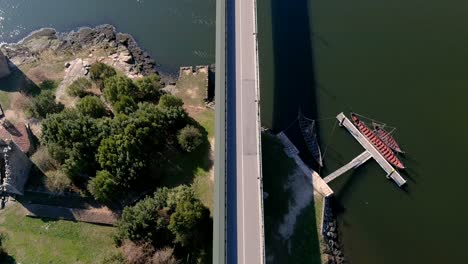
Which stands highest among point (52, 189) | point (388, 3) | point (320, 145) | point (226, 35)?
point (388, 3)

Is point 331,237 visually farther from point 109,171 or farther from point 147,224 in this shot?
point 109,171

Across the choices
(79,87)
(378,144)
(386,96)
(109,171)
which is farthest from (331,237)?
(79,87)

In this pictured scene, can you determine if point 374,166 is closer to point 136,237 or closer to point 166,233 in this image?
point 166,233

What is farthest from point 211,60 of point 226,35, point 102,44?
point 102,44

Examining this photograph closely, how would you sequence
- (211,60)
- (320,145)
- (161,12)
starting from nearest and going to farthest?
1. (320,145)
2. (211,60)
3. (161,12)

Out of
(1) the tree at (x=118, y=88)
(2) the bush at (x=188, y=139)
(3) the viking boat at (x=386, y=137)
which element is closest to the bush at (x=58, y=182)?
(1) the tree at (x=118, y=88)

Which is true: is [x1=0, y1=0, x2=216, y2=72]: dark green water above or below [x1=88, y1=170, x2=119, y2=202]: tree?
above

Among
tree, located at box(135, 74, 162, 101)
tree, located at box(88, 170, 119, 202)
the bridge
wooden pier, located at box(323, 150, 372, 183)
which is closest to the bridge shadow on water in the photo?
wooden pier, located at box(323, 150, 372, 183)

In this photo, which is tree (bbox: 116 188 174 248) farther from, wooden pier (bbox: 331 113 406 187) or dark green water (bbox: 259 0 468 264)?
wooden pier (bbox: 331 113 406 187)
